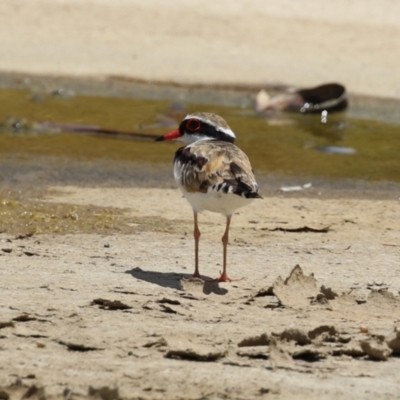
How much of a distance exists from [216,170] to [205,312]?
36.5 inches

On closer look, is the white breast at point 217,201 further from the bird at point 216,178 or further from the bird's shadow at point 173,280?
the bird's shadow at point 173,280

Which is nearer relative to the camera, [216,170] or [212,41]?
[216,170]

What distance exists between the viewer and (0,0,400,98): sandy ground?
51.8ft

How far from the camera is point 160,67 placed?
632 inches

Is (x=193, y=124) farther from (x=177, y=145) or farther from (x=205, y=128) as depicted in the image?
(x=177, y=145)

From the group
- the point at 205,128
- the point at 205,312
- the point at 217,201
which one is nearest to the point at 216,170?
the point at 217,201

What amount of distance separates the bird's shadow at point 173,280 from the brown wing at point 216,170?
0.54m

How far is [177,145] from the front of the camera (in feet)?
39.0

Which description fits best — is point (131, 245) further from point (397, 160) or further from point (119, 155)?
point (397, 160)

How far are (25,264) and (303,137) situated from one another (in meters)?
6.30

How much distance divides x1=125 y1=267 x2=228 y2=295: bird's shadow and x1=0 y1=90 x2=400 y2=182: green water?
408 centimetres

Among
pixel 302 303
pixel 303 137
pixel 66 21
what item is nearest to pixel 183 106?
pixel 303 137

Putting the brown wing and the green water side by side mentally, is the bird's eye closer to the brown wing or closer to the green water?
the brown wing

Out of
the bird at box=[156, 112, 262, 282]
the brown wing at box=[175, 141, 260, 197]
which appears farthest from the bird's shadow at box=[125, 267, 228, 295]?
the brown wing at box=[175, 141, 260, 197]
